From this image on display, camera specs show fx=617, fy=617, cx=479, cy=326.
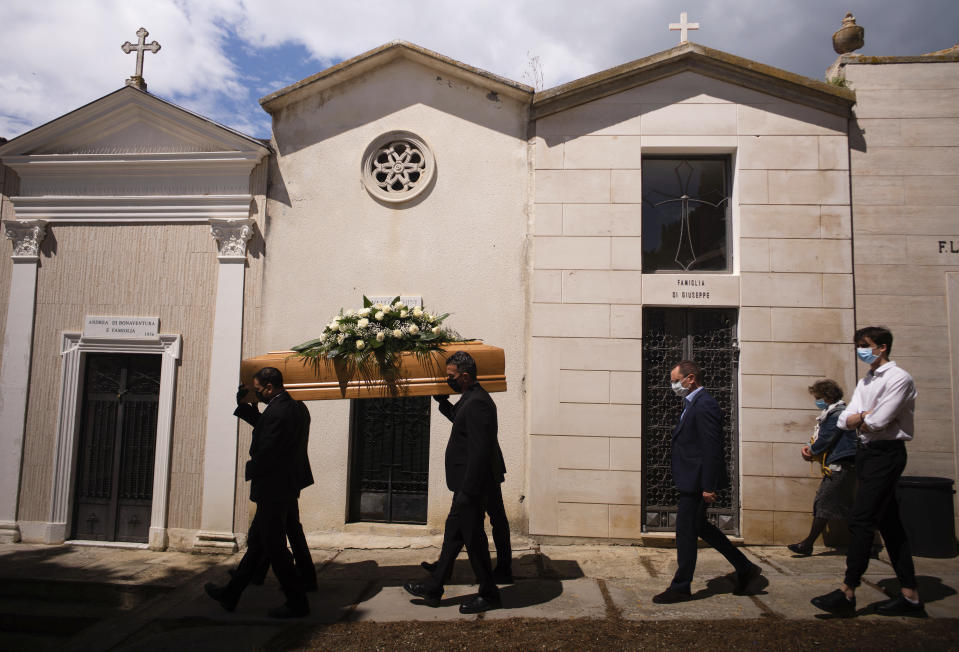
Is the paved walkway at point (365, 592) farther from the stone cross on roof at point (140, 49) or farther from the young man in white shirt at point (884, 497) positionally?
the stone cross on roof at point (140, 49)

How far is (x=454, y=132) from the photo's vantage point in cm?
748

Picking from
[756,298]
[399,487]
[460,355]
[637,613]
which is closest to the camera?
[637,613]

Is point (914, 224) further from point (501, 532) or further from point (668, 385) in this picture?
point (501, 532)

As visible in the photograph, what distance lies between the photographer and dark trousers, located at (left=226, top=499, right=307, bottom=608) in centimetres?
463

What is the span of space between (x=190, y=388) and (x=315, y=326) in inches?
65.6

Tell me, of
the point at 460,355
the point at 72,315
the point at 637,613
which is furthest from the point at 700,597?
the point at 72,315

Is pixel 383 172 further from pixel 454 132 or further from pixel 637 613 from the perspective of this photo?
pixel 637 613

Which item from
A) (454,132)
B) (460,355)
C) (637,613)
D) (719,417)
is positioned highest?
(454,132)

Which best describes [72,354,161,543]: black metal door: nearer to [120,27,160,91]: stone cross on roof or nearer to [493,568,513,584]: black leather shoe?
[120,27,160,91]: stone cross on roof

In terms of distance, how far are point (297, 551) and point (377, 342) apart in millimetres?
1880

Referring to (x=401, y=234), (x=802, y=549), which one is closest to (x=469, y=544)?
(x=802, y=549)

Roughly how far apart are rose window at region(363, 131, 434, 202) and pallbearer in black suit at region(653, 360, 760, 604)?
13.8 feet

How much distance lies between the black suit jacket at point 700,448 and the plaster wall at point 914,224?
3037mm

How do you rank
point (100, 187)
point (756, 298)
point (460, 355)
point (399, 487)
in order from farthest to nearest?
point (100, 187) → point (399, 487) → point (756, 298) → point (460, 355)
